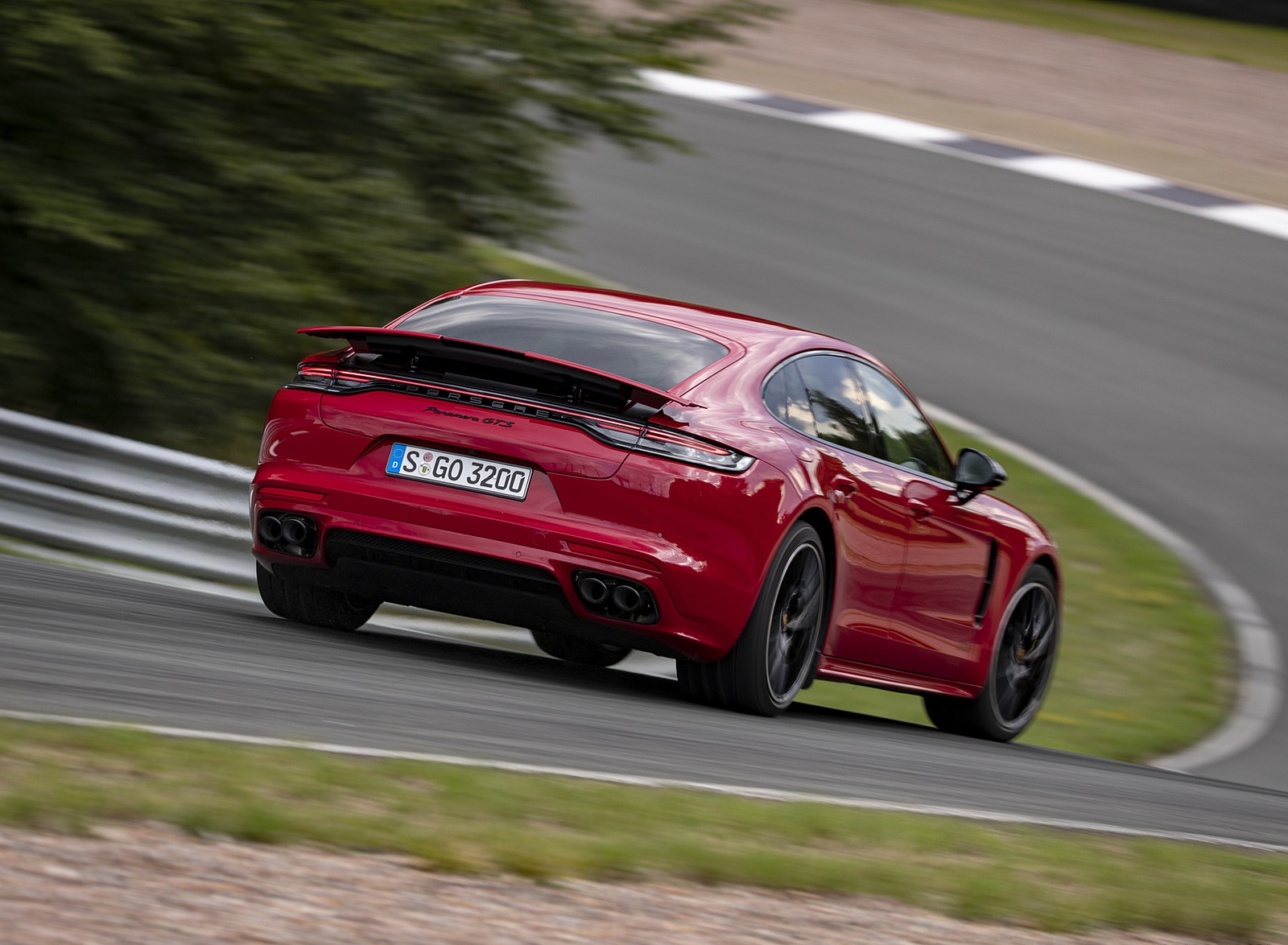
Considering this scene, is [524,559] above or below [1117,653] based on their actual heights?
above

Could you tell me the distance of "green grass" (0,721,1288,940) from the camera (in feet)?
13.1

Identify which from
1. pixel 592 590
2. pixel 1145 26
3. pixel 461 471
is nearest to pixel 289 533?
pixel 461 471

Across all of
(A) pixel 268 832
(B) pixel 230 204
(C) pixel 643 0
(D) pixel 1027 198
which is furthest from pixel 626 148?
(D) pixel 1027 198

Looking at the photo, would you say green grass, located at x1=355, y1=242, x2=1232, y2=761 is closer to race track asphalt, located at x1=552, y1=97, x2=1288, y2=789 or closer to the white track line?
Answer: race track asphalt, located at x1=552, y1=97, x2=1288, y2=789

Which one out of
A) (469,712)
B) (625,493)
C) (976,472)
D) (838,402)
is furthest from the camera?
(976,472)

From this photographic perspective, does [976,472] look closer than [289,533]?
No

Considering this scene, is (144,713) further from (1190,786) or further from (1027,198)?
(1027,198)

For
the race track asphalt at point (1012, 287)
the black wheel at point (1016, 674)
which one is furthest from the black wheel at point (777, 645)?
the race track asphalt at point (1012, 287)

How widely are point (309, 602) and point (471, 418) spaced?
162 cm

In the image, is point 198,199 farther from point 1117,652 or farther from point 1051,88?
point 1051,88

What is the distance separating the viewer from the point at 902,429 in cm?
782

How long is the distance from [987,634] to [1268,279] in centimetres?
1397

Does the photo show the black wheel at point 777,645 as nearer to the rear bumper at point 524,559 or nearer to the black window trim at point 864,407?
the rear bumper at point 524,559

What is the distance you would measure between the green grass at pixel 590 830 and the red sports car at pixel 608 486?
1.33 m
